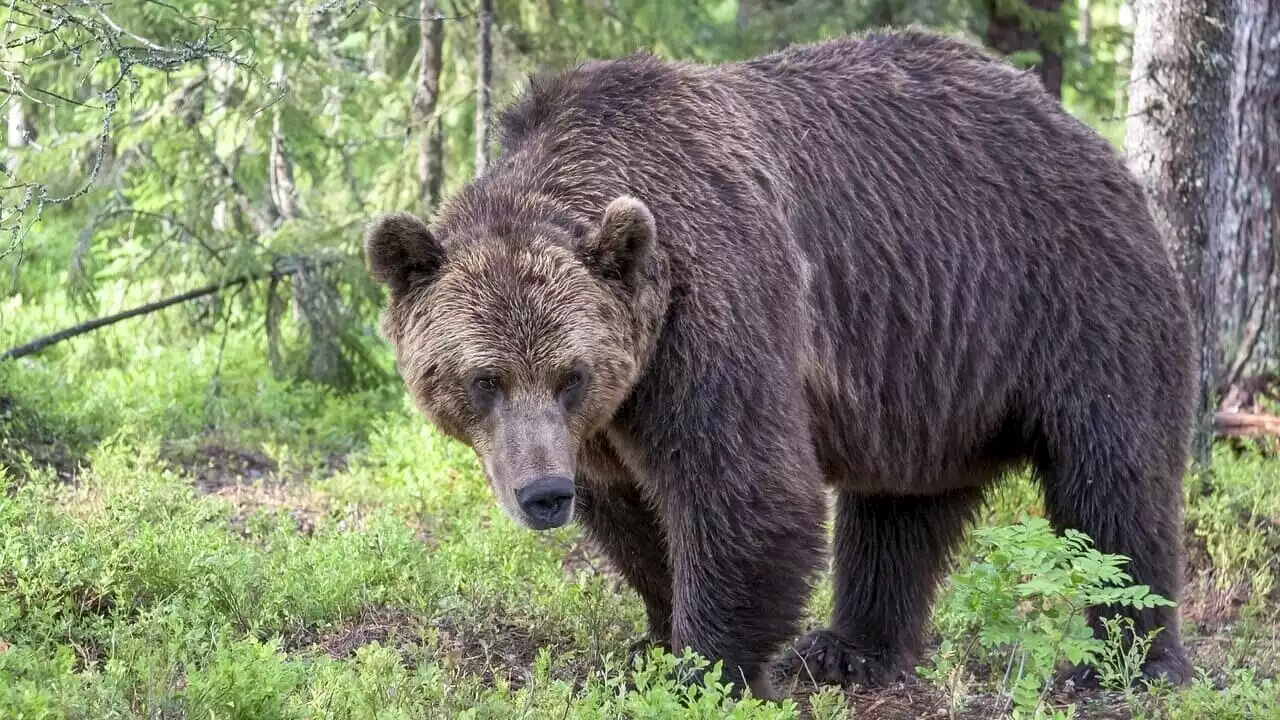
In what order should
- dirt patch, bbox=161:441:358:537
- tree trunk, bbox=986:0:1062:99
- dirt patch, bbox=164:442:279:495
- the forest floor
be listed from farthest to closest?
tree trunk, bbox=986:0:1062:99 → dirt patch, bbox=164:442:279:495 → dirt patch, bbox=161:441:358:537 → the forest floor

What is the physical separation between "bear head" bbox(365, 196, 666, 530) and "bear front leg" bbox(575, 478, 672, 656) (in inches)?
26.8

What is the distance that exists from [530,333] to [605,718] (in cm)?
125

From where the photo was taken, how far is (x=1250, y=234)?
10.0m

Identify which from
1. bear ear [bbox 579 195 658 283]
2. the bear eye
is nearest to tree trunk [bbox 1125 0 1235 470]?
bear ear [bbox 579 195 658 283]

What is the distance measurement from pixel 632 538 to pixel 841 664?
128 centimetres

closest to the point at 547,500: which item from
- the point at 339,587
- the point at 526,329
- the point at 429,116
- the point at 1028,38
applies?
the point at 526,329

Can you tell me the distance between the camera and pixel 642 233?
15.5 feet

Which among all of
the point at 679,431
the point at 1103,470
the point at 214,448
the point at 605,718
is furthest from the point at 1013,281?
the point at 214,448

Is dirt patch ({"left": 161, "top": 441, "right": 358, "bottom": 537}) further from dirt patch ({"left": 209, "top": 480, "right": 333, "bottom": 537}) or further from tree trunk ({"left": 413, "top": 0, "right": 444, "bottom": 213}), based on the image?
tree trunk ({"left": 413, "top": 0, "right": 444, "bottom": 213})

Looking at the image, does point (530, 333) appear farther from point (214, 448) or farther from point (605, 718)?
point (214, 448)

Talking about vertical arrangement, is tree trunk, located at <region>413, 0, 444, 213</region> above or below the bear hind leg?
above

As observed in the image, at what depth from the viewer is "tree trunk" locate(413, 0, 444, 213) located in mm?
9828

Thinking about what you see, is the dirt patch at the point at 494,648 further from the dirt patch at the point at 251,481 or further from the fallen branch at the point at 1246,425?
the fallen branch at the point at 1246,425

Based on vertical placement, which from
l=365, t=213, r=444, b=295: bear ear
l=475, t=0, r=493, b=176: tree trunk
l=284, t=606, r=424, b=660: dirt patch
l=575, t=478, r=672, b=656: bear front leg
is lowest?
l=284, t=606, r=424, b=660: dirt patch
